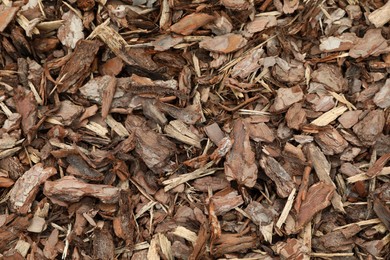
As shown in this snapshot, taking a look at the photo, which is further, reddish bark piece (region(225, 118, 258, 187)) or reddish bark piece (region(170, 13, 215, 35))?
reddish bark piece (region(170, 13, 215, 35))

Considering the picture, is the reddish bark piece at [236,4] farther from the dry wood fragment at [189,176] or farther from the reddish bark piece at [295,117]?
the dry wood fragment at [189,176]

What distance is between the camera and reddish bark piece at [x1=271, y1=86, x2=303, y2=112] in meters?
2.17

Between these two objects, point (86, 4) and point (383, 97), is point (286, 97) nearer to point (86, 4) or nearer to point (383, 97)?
point (383, 97)

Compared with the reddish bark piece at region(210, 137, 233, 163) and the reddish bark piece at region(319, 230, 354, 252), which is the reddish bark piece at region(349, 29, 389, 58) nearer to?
the reddish bark piece at region(210, 137, 233, 163)

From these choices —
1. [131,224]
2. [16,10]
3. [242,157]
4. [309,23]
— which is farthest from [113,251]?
[309,23]

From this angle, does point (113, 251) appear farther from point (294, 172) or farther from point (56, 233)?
point (294, 172)

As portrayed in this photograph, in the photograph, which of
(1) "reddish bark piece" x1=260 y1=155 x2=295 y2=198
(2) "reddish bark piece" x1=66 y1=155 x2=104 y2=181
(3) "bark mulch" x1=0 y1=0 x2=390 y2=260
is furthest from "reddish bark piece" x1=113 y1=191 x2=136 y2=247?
(1) "reddish bark piece" x1=260 y1=155 x2=295 y2=198

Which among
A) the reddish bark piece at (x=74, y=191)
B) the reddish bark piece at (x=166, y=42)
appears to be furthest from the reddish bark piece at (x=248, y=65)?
the reddish bark piece at (x=74, y=191)

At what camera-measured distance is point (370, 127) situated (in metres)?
2.14

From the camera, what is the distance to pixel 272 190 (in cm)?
217

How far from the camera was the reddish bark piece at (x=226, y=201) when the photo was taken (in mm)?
2117

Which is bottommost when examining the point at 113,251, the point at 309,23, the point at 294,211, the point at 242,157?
the point at 113,251

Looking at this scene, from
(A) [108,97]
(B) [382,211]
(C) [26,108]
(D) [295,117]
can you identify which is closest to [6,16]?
(C) [26,108]

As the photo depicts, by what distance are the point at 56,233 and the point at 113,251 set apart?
249mm
